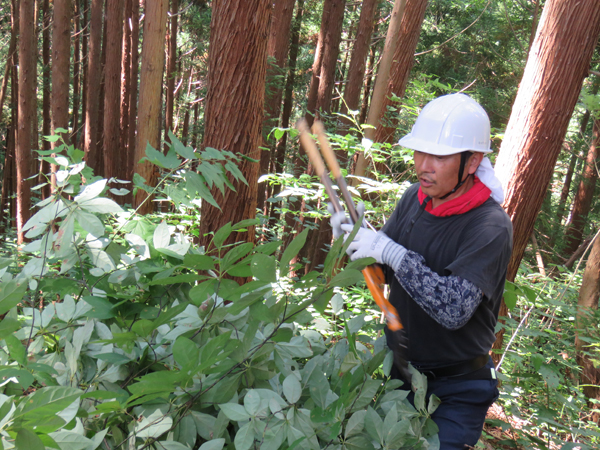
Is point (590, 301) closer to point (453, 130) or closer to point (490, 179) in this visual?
point (490, 179)

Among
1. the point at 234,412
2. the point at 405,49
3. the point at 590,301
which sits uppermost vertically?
the point at 405,49

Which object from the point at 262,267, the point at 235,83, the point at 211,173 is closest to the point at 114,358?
the point at 262,267

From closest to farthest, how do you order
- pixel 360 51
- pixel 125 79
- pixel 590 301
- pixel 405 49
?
pixel 590 301
pixel 405 49
pixel 360 51
pixel 125 79

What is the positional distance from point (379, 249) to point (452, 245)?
39cm

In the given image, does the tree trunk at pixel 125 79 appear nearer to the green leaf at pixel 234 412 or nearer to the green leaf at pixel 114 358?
the green leaf at pixel 114 358

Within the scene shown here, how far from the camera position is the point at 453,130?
7.06ft

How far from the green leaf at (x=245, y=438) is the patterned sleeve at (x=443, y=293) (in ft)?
3.37

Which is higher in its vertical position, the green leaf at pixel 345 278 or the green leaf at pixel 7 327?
the green leaf at pixel 345 278

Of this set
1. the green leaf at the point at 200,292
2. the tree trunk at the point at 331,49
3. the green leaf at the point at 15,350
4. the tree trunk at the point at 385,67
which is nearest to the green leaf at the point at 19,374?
the green leaf at the point at 15,350

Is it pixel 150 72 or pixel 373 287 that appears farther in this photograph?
pixel 150 72

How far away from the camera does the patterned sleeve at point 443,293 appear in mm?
1832

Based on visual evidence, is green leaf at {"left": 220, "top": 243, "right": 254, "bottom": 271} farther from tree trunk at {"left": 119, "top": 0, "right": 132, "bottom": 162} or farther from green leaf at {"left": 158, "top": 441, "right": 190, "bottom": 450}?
tree trunk at {"left": 119, "top": 0, "right": 132, "bottom": 162}

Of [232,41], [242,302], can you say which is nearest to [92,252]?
[242,302]

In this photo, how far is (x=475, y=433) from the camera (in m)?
2.09
